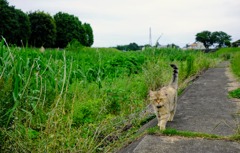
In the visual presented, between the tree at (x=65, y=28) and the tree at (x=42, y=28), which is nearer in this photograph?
the tree at (x=42, y=28)

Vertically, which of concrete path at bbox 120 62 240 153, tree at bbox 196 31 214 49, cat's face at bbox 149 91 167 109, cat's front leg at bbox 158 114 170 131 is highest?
tree at bbox 196 31 214 49

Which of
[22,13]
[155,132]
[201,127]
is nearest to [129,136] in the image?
[155,132]

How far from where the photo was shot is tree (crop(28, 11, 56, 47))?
41.2 meters

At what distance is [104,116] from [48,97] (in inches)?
30.5

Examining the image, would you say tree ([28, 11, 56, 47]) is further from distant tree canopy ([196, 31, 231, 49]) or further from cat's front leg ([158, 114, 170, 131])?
distant tree canopy ([196, 31, 231, 49])

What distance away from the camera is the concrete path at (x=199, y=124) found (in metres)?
2.77

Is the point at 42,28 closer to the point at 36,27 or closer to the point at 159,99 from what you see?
the point at 36,27

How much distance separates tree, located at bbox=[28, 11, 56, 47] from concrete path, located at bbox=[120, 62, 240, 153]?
124 feet

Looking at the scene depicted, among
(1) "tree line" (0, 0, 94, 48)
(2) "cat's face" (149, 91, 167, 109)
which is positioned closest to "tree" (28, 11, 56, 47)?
(1) "tree line" (0, 0, 94, 48)

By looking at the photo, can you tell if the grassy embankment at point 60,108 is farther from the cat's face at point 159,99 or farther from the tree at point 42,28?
the tree at point 42,28

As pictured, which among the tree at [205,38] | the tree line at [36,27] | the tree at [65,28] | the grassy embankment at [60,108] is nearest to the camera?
the grassy embankment at [60,108]

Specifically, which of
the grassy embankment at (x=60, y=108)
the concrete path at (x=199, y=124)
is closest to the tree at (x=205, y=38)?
the grassy embankment at (x=60, y=108)

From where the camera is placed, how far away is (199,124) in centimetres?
356

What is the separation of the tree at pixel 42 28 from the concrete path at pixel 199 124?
124 ft
